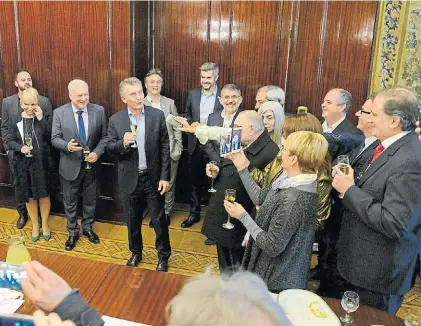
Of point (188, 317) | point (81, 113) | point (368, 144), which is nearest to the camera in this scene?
point (188, 317)

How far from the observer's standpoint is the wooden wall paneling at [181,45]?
4957mm

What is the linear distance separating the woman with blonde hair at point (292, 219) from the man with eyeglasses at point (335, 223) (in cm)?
81

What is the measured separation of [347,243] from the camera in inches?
101

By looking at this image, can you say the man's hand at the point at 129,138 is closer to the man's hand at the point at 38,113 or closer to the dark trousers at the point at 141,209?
the dark trousers at the point at 141,209

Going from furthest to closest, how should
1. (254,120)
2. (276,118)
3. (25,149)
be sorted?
(25,149)
(276,118)
(254,120)

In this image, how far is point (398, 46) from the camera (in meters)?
4.47

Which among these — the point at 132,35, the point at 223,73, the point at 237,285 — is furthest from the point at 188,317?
the point at 223,73

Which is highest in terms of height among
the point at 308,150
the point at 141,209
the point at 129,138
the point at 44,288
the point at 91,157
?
the point at 308,150

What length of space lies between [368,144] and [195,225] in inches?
92.2

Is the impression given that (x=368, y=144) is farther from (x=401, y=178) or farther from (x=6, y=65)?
(x=6, y=65)

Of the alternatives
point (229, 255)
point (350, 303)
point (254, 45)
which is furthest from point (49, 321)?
point (254, 45)

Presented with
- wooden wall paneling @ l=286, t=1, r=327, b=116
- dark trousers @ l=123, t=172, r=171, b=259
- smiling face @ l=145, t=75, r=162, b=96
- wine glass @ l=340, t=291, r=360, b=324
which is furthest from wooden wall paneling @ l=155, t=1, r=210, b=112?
wine glass @ l=340, t=291, r=360, b=324

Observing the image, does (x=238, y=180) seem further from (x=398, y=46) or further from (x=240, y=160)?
(x=398, y=46)

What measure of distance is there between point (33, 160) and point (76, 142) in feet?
→ 1.82
